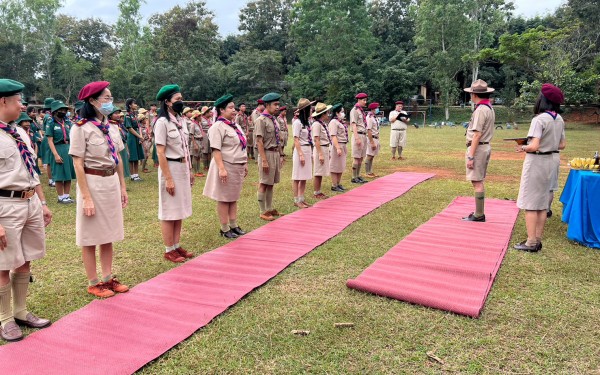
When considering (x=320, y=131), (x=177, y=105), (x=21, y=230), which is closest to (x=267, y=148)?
(x=320, y=131)

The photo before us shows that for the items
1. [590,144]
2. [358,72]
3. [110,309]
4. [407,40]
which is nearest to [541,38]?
[590,144]

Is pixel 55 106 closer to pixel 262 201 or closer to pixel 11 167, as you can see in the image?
pixel 262 201

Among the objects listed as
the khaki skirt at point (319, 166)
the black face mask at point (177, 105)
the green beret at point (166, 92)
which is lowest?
the khaki skirt at point (319, 166)

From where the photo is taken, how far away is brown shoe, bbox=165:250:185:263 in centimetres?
433

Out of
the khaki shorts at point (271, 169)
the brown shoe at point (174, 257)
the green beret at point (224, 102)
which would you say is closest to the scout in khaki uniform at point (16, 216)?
the brown shoe at point (174, 257)

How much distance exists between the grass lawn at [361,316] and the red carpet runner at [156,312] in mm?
142

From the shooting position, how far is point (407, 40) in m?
40.8

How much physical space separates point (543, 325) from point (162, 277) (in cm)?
318

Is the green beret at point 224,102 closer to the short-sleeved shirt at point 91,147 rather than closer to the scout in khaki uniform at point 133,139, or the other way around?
the short-sleeved shirt at point 91,147

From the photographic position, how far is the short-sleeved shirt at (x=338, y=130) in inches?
302

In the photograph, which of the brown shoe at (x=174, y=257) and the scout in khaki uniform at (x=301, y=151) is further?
the scout in khaki uniform at (x=301, y=151)

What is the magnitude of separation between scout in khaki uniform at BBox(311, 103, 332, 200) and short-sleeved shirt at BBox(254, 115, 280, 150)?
1468 millimetres

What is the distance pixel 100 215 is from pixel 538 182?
171 inches

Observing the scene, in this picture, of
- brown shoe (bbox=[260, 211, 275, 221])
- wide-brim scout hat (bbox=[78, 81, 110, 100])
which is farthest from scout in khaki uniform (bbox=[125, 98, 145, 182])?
wide-brim scout hat (bbox=[78, 81, 110, 100])
